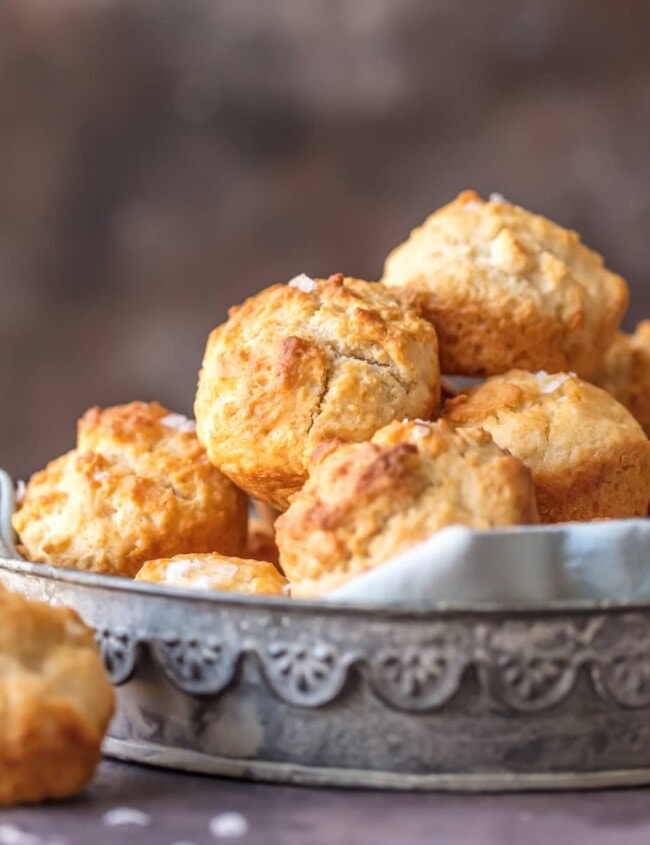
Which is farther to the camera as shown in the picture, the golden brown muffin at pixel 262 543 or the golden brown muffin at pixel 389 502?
the golden brown muffin at pixel 262 543

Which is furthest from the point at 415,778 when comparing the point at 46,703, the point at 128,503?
the point at 128,503

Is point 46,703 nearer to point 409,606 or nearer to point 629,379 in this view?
point 409,606

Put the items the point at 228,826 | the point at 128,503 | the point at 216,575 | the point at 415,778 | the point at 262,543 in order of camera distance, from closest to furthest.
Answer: the point at 228,826 < the point at 415,778 < the point at 216,575 < the point at 128,503 < the point at 262,543

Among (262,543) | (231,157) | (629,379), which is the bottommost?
(262,543)

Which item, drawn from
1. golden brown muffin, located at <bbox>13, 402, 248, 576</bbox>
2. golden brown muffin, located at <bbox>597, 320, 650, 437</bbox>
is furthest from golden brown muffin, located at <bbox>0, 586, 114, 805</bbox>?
golden brown muffin, located at <bbox>597, 320, 650, 437</bbox>

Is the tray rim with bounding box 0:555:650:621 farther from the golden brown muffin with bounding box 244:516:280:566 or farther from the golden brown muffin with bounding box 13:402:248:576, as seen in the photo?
the golden brown muffin with bounding box 244:516:280:566

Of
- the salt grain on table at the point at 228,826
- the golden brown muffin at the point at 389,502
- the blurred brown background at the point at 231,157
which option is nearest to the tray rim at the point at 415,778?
the salt grain on table at the point at 228,826

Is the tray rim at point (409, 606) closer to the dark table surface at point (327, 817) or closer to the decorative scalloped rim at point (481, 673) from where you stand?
the decorative scalloped rim at point (481, 673)

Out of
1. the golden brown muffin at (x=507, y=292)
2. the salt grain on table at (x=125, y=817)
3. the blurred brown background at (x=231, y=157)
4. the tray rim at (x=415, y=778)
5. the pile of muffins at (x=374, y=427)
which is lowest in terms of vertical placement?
the salt grain on table at (x=125, y=817)
